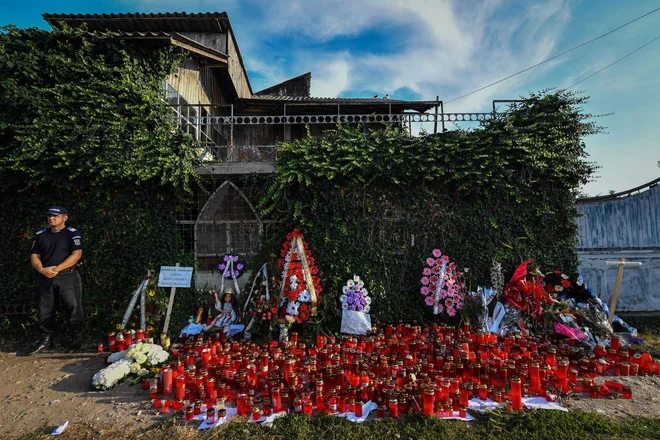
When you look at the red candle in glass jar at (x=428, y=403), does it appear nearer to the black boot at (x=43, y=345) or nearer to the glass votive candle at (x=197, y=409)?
the glass votive candle at (x=197, y=409)

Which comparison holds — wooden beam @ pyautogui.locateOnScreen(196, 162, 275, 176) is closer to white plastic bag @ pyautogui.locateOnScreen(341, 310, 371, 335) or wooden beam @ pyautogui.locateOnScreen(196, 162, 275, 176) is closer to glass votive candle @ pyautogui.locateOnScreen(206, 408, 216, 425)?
white plastic bag @ pyautogui.locateOnScreen(341, 310, 371, 335)

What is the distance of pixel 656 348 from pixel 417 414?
4.81m

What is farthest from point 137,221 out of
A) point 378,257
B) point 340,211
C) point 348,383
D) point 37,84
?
point 348,383

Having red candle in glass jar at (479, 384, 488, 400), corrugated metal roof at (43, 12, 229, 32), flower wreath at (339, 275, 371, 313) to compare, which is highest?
corrugated metal roof at (43, 12, 229, 32)

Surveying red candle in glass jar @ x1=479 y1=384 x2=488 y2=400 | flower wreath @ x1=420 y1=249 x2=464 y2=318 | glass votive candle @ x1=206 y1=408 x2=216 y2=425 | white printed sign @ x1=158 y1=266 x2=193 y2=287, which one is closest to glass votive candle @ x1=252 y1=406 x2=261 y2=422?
glass votive candle @ x1=206 y1=408 x2=216 y2=425

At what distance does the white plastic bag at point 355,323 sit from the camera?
5965 millimetres

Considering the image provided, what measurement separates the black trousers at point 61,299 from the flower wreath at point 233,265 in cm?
224

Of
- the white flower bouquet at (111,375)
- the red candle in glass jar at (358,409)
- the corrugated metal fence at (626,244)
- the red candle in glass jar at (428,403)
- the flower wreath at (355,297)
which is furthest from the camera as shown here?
the corrugated metal fence at (626,244)

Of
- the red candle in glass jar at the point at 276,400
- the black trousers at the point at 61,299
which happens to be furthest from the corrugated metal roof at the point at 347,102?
the red candle in glass jar at the point at 276,400

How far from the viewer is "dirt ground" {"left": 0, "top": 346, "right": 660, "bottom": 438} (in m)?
3.61

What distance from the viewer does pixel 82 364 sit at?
17.0 ft

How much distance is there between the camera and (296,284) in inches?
236

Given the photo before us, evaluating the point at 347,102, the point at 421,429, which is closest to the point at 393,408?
the point at 421,429

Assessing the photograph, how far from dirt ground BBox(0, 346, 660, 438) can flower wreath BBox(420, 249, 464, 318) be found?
237 cm
